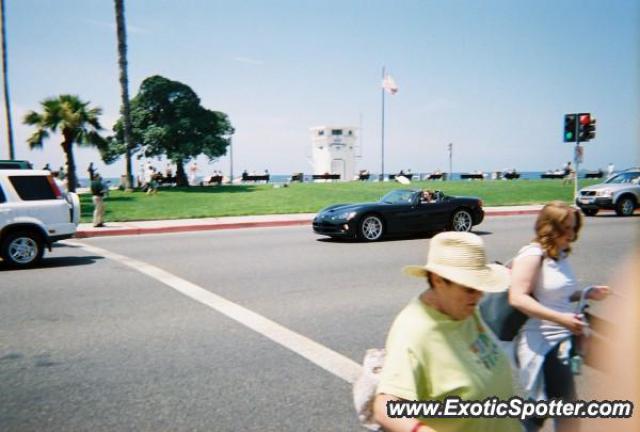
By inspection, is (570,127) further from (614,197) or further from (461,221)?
(461,221)

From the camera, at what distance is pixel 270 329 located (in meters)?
5.33

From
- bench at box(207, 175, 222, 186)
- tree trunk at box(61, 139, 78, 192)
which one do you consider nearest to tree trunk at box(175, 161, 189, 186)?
bench at box(207, 175, 222, 186)

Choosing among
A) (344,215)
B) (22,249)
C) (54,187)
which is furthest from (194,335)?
(344,215)

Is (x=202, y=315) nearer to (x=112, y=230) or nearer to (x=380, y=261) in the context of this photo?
(x=380, y=261)

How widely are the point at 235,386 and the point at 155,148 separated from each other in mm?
36234

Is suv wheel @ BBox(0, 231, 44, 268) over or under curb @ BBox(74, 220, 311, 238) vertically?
over

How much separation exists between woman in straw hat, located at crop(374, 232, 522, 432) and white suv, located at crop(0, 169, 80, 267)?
31.0 feet

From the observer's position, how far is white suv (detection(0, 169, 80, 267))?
360 inches

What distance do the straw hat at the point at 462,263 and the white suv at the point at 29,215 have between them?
9.46 metres

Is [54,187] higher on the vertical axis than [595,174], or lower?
lower

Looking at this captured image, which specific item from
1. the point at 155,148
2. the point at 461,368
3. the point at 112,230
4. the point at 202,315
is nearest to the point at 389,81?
the point at 155,148

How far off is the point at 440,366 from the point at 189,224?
14679 millimetres

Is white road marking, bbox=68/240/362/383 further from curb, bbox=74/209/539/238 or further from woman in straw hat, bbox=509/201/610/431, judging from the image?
curb, bbox=74/209/539/238

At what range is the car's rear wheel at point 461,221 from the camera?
41.9ft
